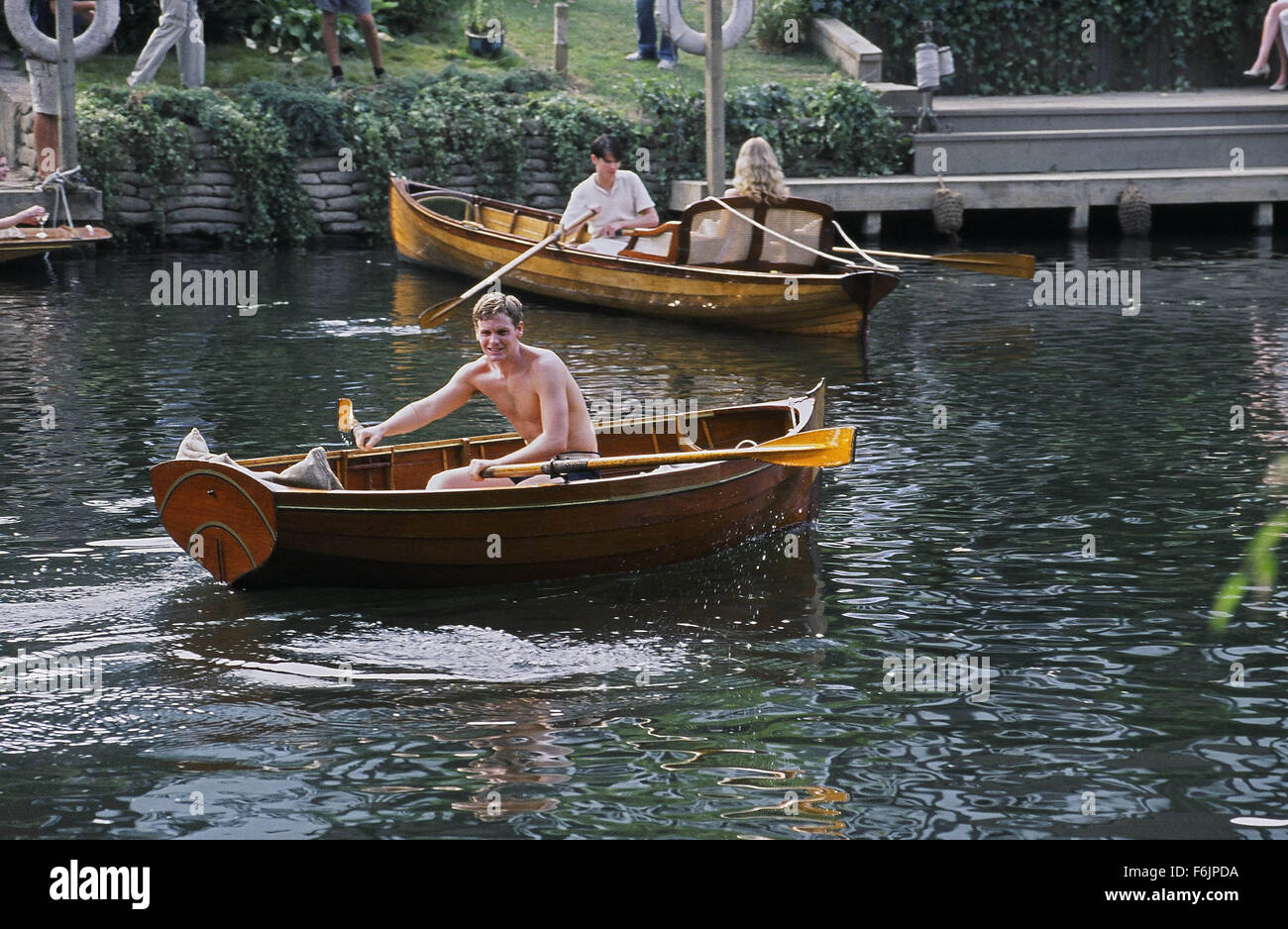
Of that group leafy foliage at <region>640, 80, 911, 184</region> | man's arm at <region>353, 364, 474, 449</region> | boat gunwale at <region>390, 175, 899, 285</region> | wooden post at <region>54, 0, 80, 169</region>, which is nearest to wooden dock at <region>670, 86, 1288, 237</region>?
leafy foliage at <region>640, 80, 911, 184</region>

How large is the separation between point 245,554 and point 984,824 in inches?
138

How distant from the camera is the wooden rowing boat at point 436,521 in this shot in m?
7.39

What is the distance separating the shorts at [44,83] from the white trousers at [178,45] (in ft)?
5.80

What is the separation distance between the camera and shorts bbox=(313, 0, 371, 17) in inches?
809

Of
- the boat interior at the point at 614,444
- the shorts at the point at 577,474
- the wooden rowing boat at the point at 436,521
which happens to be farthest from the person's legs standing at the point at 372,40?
the shorts at the point at 577,474

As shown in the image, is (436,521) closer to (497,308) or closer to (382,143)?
(497,308)

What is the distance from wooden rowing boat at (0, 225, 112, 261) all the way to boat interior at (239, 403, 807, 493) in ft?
31.4

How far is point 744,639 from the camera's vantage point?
284 inches

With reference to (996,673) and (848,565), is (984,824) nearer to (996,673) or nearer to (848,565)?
(996,673)

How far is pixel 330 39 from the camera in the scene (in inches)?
831

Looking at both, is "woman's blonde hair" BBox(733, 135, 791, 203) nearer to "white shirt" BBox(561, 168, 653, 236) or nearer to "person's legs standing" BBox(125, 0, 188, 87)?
"white shirt" BBox(561, 168, 653, 236)

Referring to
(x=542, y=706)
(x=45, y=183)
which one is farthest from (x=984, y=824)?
(x=45, y=183)

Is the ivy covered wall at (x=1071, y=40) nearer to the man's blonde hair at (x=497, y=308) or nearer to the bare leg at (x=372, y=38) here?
the bare leg at (x=372, y=38)
